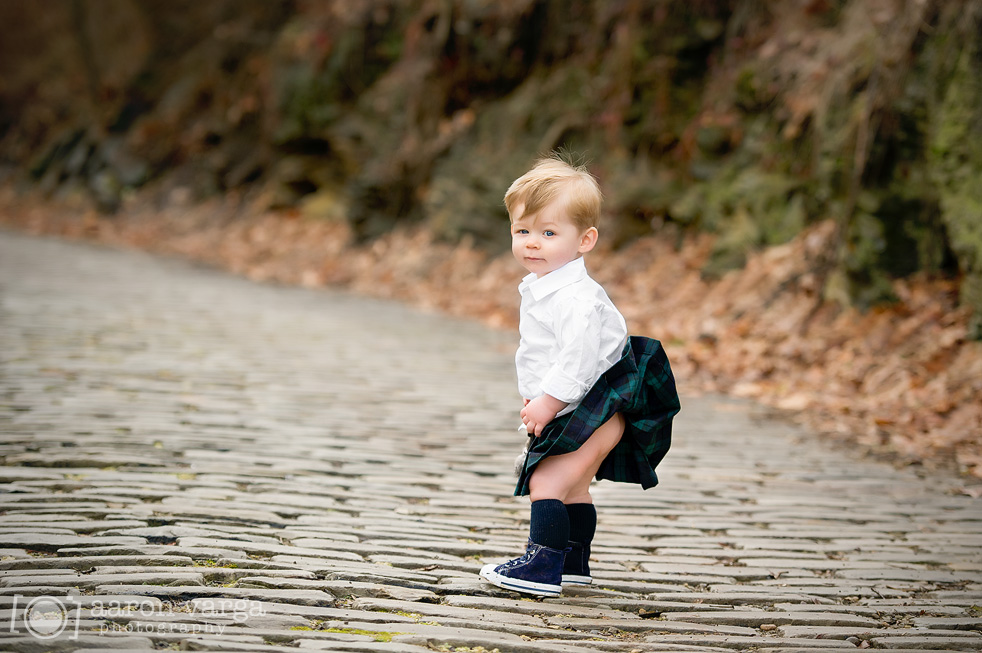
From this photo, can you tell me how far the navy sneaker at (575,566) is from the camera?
3301mm

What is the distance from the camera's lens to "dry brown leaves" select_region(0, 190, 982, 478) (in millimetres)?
6246

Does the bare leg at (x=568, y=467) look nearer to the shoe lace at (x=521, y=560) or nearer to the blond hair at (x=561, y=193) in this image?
the shoe lace at (x=521, y=560)

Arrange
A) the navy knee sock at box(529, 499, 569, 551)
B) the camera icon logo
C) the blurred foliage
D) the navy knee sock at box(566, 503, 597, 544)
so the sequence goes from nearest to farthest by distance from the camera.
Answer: the camera icon logo, the navy knee sock at box(529, 499, 569, 551), the navy knee sock at box(566, 503, 597, 544), the blurred foliage

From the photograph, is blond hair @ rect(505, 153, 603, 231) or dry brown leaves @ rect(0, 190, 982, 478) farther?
dry brown leaves @ rect(0, 190, 982, 478)

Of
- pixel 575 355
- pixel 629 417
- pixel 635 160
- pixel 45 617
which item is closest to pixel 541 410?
pixel 575 355

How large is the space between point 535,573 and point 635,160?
10.3 meters

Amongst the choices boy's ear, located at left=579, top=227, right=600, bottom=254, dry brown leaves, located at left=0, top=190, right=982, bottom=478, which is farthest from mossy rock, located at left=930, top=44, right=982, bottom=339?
boy's ear, located at left=579, top=227, right=600, bottom=254

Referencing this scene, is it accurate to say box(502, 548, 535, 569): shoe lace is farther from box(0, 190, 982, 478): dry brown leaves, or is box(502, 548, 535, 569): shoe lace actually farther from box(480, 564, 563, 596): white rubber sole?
box(0, 190, 982, 478): dry brown leaves

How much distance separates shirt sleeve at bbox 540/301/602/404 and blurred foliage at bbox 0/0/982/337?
5.35 meters

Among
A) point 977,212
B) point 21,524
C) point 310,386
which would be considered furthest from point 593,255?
point 21,524

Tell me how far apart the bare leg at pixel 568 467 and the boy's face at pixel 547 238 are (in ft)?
1.94

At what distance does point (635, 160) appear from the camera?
41.7 feet

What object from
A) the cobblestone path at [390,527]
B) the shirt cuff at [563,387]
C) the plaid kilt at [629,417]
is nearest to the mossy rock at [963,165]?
the cobblestone path at [390,527]

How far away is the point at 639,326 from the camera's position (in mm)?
9648
